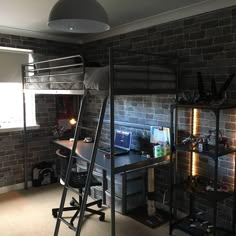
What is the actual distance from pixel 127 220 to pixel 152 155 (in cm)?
81

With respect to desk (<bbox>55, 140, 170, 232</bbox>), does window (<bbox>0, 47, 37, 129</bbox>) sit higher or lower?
higher

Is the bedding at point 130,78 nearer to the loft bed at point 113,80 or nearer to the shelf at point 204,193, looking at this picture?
the loft bed at point 113,80

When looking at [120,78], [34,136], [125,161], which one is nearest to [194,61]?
[120,78]

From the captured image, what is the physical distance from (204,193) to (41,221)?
73.8 inches

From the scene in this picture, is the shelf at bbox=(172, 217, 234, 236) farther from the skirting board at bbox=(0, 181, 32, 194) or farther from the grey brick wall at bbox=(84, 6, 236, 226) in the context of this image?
the skirting board at bbox=(0, 181, 32, 194)

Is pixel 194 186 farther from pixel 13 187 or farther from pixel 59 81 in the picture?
pixel 13 187

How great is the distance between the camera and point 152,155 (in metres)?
3.09

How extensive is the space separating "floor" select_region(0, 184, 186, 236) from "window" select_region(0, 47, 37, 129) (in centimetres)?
112

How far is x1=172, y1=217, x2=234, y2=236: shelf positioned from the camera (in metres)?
2.69

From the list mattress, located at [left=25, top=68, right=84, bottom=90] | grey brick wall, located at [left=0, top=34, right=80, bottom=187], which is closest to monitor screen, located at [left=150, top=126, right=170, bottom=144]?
mattress, located at [left=25, top=68, right=84, bottom=90]

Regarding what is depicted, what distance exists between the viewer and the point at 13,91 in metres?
4.12

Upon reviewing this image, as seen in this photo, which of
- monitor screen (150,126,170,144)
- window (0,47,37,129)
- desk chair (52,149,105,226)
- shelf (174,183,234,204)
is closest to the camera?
shelf (174,183,234,204)

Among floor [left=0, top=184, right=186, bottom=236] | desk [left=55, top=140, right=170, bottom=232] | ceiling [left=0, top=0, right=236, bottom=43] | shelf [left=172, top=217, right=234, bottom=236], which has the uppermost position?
ceiling [left=0, top=0, right=236, bottom=43]

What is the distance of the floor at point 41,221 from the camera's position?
2.86 metres
